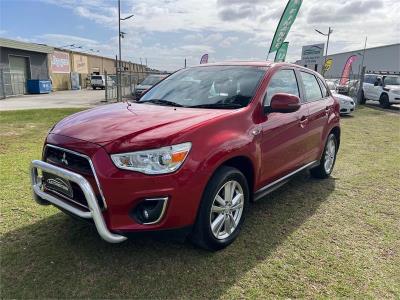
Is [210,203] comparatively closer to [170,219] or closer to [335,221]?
[170,219]

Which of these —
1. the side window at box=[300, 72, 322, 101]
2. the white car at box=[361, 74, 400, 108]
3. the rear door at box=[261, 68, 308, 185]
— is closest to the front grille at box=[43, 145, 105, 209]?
the rear door at box=[261, 68, 308, 185]

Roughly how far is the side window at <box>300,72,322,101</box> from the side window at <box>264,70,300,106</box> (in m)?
0.32

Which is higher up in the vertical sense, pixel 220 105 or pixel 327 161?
pixel 220 105

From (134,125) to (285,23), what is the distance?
13.5 metres

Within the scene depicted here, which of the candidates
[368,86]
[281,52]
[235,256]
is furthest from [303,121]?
[368,86]

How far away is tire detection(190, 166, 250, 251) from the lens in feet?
9.53

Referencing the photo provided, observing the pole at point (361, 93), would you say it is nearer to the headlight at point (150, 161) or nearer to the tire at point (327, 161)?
the tire at point (327, 161)

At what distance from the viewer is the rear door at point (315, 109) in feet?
15.3

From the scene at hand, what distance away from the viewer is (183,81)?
4234mm

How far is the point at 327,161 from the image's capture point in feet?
18.4

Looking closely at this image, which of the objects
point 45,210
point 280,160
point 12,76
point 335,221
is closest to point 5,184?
point 45,210

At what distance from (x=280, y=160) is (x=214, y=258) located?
4.66 feet

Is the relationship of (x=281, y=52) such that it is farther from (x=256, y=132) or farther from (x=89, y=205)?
(x=89, y=205)

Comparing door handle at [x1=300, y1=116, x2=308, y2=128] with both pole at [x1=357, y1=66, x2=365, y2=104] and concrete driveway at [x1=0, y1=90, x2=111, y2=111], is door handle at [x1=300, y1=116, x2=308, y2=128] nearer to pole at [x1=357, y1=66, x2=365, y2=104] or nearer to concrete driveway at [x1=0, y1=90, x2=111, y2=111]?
concrete driveway at [x1=0, y1=90, x2=111, y2=111]
